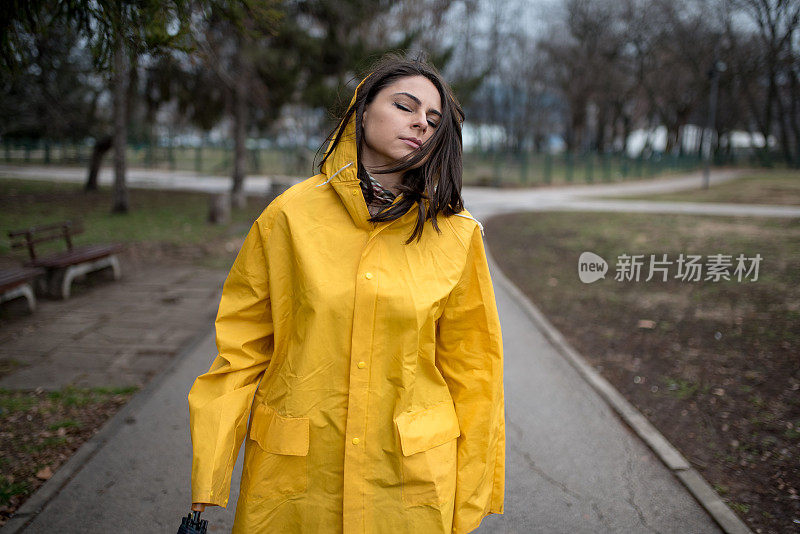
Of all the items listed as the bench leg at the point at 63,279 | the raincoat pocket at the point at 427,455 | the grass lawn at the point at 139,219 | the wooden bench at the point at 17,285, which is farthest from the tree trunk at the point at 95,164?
the raincoat pocket at the point at 427,455

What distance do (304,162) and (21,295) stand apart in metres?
22.6

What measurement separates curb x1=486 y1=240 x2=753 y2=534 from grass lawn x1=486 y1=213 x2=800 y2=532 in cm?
10

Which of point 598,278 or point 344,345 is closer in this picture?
point 344,345

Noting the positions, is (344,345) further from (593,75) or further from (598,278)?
(593,75)

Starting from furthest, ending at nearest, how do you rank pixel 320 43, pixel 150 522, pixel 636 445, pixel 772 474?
pixel 320 43
pixel 636 445
pixel 772 474
pixel 150 522

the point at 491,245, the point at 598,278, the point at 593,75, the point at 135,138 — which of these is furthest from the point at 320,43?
the point at 593,75

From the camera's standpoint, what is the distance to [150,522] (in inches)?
109

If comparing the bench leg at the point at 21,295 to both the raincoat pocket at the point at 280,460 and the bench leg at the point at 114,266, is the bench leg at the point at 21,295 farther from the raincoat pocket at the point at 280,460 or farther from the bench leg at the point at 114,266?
the raincoat pocket at the point at 280,460

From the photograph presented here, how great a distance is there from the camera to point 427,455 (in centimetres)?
160

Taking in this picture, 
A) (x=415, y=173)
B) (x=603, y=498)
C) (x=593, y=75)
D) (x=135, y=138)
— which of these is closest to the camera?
(x=415, y=173)

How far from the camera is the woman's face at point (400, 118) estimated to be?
1.60 m

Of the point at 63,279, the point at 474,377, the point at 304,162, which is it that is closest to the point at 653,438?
the point at 474,377

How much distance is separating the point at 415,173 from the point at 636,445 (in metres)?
2.83

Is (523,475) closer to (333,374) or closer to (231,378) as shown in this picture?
(333,374)
